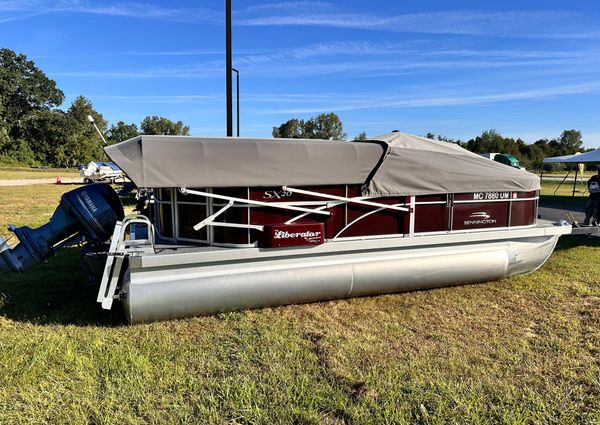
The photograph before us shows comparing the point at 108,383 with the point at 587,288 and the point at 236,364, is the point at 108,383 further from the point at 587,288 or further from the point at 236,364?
the point at 587,288

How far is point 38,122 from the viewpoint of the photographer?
55188mm

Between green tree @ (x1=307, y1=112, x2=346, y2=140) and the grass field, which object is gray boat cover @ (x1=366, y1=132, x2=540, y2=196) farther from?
green tree @ (x1=307, y1=112, x2=346, y2=140)

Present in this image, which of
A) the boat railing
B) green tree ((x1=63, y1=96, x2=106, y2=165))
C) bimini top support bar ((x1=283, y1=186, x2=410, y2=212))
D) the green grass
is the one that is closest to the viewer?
the boat railing

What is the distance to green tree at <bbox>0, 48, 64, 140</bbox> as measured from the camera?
184 feet

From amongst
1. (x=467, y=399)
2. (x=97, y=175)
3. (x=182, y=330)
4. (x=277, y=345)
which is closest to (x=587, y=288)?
(x=467, y=399)

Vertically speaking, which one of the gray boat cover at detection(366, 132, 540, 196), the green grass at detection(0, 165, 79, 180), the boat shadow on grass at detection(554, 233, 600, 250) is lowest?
the boat shadow on grass at detection(554, 233, 600, 250)

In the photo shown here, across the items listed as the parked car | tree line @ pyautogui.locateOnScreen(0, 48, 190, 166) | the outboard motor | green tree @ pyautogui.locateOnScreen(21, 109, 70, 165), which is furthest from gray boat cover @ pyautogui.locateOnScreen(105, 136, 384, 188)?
green tree @ pyautogui.locateOnScreen(21, 109, 70, 165)

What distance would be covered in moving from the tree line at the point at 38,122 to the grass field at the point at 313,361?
48.4 m

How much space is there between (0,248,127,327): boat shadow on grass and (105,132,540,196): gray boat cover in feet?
5.09

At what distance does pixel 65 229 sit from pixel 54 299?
0.86 meters

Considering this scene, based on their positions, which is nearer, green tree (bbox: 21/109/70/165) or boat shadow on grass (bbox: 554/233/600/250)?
boat shadow on grass (bbox: 554/233/600/250)

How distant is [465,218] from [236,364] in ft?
11.6

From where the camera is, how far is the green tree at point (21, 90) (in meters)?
56.2

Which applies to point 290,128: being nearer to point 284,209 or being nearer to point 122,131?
point 122,131
